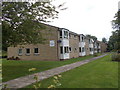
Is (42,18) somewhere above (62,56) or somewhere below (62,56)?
above

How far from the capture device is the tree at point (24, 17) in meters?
8.75

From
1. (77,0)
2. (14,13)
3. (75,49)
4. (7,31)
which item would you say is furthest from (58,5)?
(75,49)

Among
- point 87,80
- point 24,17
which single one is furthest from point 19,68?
point 87,80

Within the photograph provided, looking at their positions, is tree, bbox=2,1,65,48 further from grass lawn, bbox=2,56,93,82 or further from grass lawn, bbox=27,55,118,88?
grass lawn, bbox=27,55,118,88

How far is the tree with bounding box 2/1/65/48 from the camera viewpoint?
28.7ft

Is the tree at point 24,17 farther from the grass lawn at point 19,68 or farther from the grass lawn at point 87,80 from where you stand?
the grass lawn at point 87,80

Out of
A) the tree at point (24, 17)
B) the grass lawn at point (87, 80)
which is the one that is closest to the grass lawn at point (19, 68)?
the tree at point (24, 17)

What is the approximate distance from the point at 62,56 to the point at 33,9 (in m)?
14.9

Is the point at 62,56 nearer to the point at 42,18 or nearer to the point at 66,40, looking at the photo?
the point at 66,40

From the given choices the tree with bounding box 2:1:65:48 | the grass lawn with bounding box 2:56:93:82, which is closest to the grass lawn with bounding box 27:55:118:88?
the grass lawn with bounding box 2:56:93:82

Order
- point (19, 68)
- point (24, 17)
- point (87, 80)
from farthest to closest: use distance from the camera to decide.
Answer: point (19, 68) < point (24, 17) < point (87, 80)

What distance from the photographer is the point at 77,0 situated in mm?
10594

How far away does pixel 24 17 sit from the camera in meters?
9.52

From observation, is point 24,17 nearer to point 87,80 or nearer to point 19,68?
point 87,80
